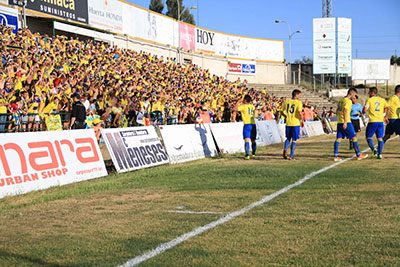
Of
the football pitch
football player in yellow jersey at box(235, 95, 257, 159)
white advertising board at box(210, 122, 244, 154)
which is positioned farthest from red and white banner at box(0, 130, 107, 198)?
white advertising board at box(210, 122, 244, 154)

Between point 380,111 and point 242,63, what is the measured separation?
148 ft

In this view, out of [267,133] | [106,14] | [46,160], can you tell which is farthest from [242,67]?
[46,160]

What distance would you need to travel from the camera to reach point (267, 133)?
23547mm

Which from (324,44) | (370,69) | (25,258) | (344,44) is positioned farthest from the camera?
(370,69)

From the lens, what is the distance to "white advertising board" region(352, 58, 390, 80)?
248 feet

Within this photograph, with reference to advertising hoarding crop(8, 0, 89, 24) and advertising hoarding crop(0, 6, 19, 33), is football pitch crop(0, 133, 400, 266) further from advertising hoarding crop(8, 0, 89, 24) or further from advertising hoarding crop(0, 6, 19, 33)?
advertising hoarding crop(8, 0, 89, 24)

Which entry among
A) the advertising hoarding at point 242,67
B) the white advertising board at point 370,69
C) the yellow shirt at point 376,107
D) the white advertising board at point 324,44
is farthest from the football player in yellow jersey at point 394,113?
the white advertising board at point 370,69

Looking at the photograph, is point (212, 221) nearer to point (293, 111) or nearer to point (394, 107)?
point (293, 111)

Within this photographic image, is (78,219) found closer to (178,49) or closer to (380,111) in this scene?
(380,111)

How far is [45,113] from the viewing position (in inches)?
573

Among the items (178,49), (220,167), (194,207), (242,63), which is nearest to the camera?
(194,207)

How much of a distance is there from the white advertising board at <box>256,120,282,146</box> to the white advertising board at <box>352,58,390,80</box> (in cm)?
5501

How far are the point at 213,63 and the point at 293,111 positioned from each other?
39742 millimetres

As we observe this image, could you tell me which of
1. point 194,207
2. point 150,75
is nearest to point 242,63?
point 150,75
